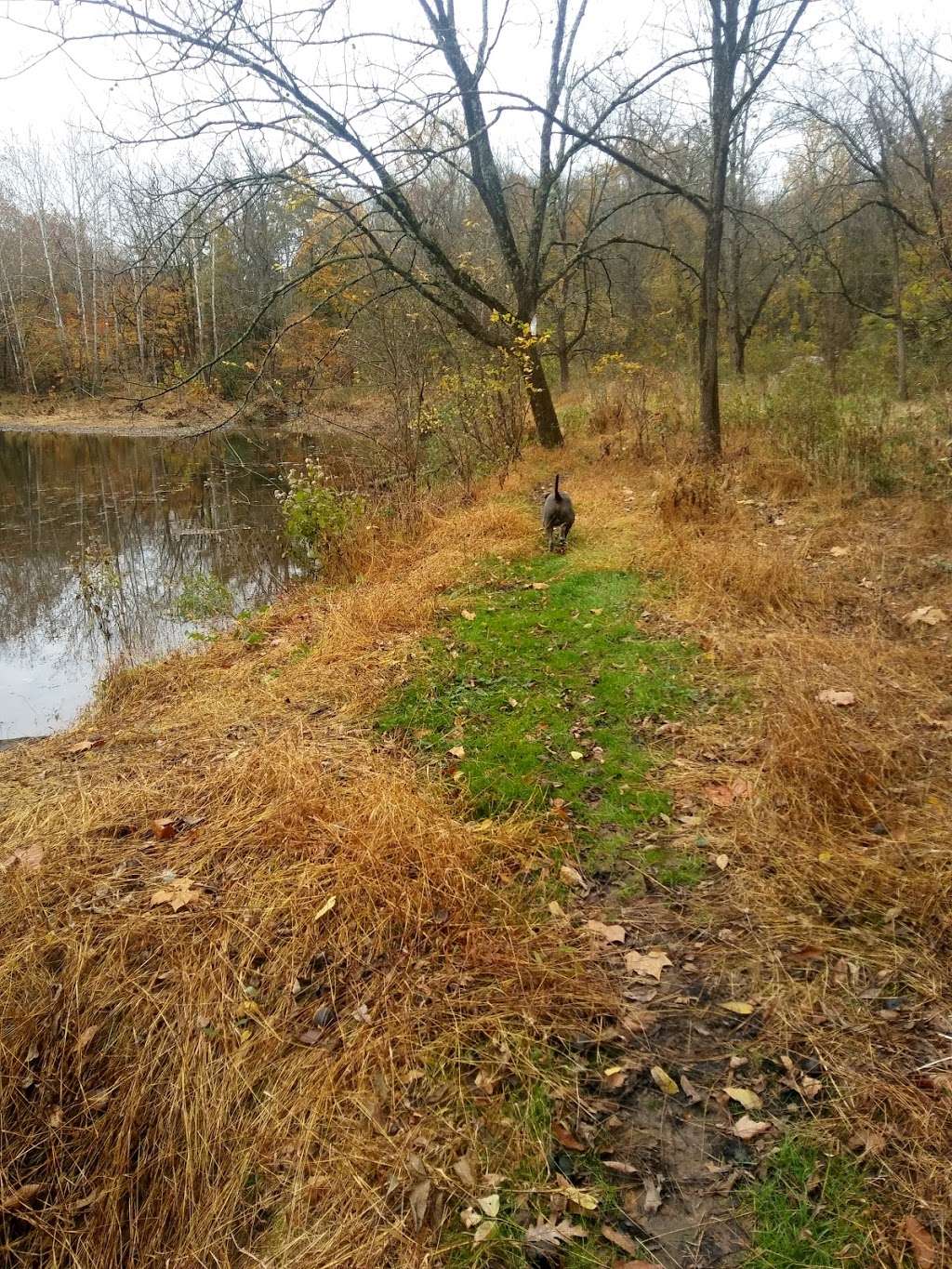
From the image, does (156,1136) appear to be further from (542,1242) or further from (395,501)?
(395,501)

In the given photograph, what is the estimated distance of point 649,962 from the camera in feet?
7.95

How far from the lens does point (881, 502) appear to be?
6.72 meters

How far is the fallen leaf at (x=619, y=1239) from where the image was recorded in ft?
5.32

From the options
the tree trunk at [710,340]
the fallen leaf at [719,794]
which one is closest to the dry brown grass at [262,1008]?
the fallen leaf at [719,794]

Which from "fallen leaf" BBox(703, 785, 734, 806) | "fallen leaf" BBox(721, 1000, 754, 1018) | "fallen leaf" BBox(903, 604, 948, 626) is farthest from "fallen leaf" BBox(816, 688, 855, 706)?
"fallen leaf" BBox(721, 1000, 754, 1018)

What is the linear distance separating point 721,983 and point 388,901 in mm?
1201

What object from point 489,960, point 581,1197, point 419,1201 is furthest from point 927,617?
point 419,1201

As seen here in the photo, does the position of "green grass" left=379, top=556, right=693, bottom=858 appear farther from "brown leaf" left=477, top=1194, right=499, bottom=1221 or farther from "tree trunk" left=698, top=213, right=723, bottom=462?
"tree trunk" left=698, top=213, right=723, bottom=462

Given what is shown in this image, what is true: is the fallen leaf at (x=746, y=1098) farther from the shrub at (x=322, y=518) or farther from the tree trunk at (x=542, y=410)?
the tree trunk at (x=542, y=410)

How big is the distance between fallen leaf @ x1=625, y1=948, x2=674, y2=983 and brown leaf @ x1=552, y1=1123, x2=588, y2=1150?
2.01ft

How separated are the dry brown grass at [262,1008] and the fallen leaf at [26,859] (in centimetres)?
2

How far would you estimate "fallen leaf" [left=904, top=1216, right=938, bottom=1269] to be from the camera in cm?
150

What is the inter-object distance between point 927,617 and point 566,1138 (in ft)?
13.2

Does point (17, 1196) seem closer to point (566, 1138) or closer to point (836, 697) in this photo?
point (566, 1138)
